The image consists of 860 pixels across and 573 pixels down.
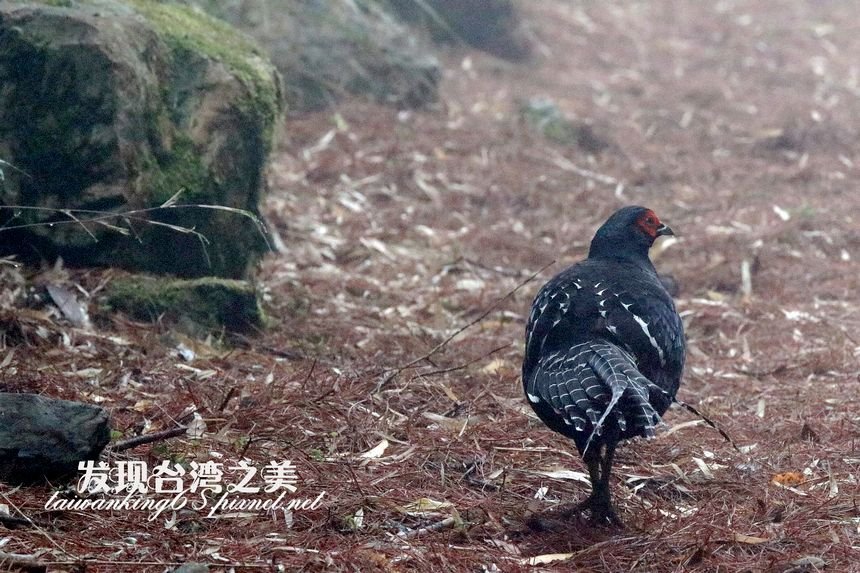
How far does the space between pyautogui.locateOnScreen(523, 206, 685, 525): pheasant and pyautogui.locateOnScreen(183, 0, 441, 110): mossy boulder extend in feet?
20.4

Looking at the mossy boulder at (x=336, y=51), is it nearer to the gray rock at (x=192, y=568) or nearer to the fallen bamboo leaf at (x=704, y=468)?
the fallen bamboo leaf at (x=704, y=468)

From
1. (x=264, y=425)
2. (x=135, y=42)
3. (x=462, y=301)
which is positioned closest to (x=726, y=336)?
(x=462, y=301)

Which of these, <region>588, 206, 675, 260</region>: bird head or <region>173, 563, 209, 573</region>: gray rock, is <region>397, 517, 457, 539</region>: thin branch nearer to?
<region>173, 563, 209, 573</region>: gray rock

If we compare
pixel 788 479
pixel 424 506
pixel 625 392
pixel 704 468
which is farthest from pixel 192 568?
pixel 788 479

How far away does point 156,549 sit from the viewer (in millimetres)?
3252

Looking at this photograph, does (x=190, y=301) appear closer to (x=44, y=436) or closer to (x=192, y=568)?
(x=44, y=436)

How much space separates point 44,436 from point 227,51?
3298 millimetres

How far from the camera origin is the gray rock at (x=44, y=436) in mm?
3492

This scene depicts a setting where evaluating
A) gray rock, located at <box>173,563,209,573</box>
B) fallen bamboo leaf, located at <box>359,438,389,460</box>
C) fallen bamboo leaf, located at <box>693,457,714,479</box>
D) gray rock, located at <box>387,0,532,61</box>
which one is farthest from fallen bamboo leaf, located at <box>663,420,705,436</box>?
gray rock, located at <box>387,0,532,61</box>

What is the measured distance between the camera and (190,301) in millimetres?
5574

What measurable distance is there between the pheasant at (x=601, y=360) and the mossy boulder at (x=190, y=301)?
2.04m

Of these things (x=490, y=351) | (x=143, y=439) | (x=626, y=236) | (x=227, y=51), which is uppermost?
(x=227, y=51)

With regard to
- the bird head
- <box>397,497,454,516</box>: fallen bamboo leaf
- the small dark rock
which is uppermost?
the bird head

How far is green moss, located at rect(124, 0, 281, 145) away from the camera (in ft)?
19.6
